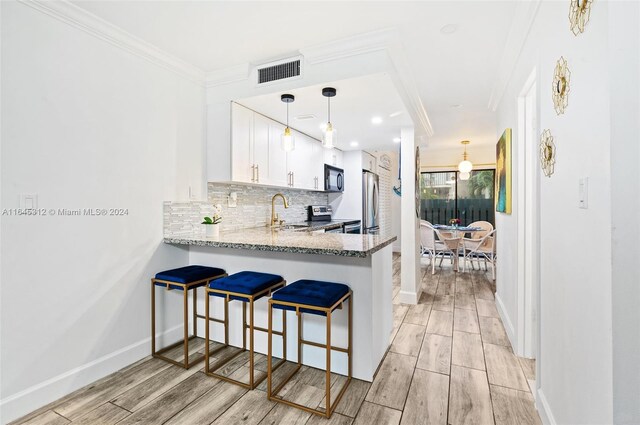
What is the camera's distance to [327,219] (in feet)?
17.3

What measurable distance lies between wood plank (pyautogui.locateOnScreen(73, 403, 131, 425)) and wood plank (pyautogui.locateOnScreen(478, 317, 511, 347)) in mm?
2758

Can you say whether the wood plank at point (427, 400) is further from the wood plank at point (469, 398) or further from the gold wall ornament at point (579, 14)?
the gold wall ornament at point (579, 14)

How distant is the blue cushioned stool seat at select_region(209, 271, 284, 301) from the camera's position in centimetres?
196

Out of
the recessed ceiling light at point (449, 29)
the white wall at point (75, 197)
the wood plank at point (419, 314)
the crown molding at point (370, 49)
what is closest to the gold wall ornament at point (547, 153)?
the recessed ceiling light at point (449, 29)

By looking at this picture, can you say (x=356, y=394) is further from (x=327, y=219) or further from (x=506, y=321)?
(x=327, y=219)

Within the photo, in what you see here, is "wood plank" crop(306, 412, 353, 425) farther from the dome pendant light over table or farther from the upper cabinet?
the dome pendant light over table

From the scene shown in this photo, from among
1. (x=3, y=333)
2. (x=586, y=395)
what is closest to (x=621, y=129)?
(x=586, y=395)

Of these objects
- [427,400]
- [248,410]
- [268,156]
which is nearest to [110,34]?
[268,156]

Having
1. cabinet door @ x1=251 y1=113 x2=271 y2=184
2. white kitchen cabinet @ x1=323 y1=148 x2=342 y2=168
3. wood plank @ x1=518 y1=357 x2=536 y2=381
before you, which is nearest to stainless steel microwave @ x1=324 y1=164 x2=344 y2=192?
white kitchen cabinet @ x1=323 y1=148 x2=342 y2=168

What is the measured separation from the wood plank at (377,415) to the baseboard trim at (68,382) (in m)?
1.73

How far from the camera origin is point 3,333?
1.65 metres

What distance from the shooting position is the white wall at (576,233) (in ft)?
3.35

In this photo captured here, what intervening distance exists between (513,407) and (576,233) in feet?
3.86

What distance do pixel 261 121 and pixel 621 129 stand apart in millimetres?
2905
